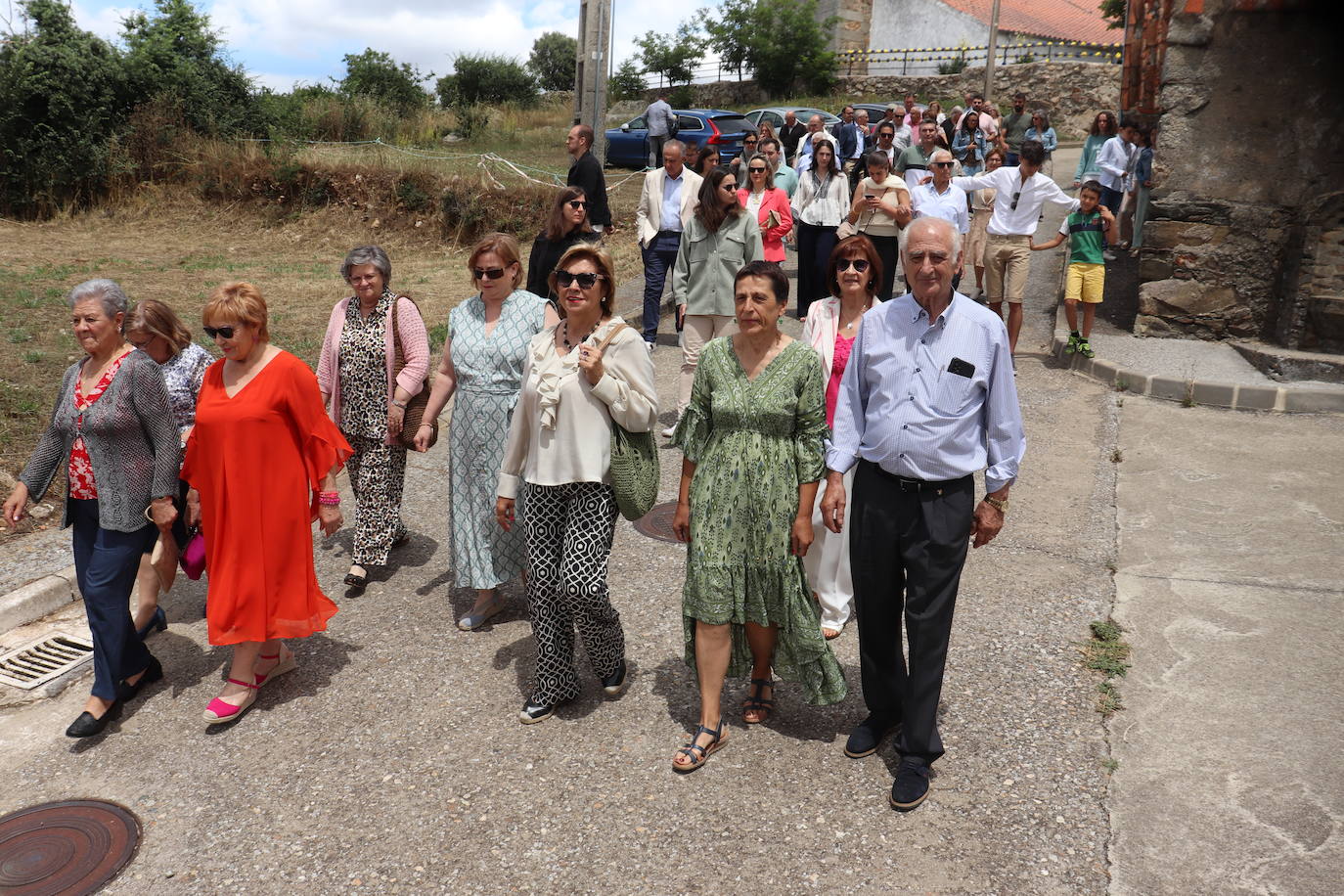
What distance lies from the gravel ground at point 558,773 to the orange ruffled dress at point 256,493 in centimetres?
47

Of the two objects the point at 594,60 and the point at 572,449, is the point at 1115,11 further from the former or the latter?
the point at 572,449

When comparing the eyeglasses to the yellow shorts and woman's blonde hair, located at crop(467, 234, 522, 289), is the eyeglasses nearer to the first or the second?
woman's blonde hair, located at crop(467, 234, 522, 289)

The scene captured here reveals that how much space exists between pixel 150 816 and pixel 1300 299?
10316mm

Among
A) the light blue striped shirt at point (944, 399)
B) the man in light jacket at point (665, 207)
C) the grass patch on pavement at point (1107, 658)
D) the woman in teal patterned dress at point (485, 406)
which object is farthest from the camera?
the man in light jacket at point (665, 207)

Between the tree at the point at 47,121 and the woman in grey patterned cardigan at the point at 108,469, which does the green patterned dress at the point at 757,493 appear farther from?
the tree at the point at 47,121

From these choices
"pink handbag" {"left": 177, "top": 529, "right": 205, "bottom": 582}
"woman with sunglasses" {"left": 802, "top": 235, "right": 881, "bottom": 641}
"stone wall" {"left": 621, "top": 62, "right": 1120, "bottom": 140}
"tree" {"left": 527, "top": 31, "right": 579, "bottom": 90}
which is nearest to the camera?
"pink handbag" {"left": 177, "top": 529, "right": 205, "bottom": 582}

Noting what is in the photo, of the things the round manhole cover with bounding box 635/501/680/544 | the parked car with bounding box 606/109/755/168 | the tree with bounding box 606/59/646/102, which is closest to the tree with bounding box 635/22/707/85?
the tree with bounding box 606/59/646/102

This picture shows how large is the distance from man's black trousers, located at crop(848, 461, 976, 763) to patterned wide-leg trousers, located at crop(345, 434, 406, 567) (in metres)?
2.86

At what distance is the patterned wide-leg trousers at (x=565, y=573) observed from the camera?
13.7 feet

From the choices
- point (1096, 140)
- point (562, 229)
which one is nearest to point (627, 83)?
point (1096, 140)

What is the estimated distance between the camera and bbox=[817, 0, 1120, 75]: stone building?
1646 inches

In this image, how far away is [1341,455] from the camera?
7688 mm

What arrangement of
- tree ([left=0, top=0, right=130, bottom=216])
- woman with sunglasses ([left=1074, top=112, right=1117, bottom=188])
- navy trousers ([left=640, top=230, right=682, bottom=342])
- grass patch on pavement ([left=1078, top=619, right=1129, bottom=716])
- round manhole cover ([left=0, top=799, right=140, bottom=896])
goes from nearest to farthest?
round manhole cover ([left=0, top=799, right=140, bottom=896]) < grass patch on pavement ([left=1078, top=619, right=1129, bottom=716]) < navy trousers ([left=640, top=230, right=682, bottom=342]) < woman with sunglasses ([left=1074, top=112, right=1117, bottom=188]) < tree ([left=0, top=0, right=130, bottom=216])

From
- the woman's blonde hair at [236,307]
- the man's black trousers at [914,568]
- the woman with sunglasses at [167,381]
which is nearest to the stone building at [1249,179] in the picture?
the man's black trousers at [914,568]
